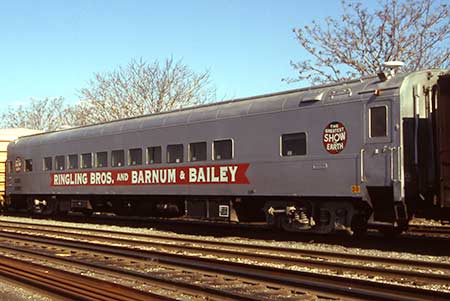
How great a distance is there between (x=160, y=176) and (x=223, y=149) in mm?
2811

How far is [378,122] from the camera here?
12.5m

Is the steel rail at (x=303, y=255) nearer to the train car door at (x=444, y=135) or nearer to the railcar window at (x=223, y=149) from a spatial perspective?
the train car door at (x=444, y=135)

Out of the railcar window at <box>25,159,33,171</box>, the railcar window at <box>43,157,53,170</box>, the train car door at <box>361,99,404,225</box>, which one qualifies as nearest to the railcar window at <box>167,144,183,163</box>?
the train car door at <box>361,99,404,225</box>

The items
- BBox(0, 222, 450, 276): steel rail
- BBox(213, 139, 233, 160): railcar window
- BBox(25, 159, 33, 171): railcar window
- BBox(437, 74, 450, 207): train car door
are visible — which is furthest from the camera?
BBox(25, 159, 33, 171): railcar window

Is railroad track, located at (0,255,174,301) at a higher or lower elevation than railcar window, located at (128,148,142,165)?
lower

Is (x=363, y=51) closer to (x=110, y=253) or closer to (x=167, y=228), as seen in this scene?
(x=167, y=228)

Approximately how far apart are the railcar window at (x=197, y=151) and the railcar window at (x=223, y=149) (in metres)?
0.43

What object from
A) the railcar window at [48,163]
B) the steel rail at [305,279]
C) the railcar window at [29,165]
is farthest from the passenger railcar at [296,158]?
the railcar window at [29,165]

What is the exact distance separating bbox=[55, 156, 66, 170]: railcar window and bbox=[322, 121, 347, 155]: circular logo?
1229 centimetres

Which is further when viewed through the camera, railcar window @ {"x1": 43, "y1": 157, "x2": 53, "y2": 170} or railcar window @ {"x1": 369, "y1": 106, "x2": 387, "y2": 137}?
railcar window @ {"x1": 43, "y1": 157, "x2": 53, "y2": 170}

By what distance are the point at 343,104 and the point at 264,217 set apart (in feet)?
13.9

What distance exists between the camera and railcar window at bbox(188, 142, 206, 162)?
1647cm

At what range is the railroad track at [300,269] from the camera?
7.55 metres

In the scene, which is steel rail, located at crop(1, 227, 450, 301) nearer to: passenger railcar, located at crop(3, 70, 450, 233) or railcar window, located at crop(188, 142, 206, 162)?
passenger railcar, located at crop(3, 70, 450, 233)
